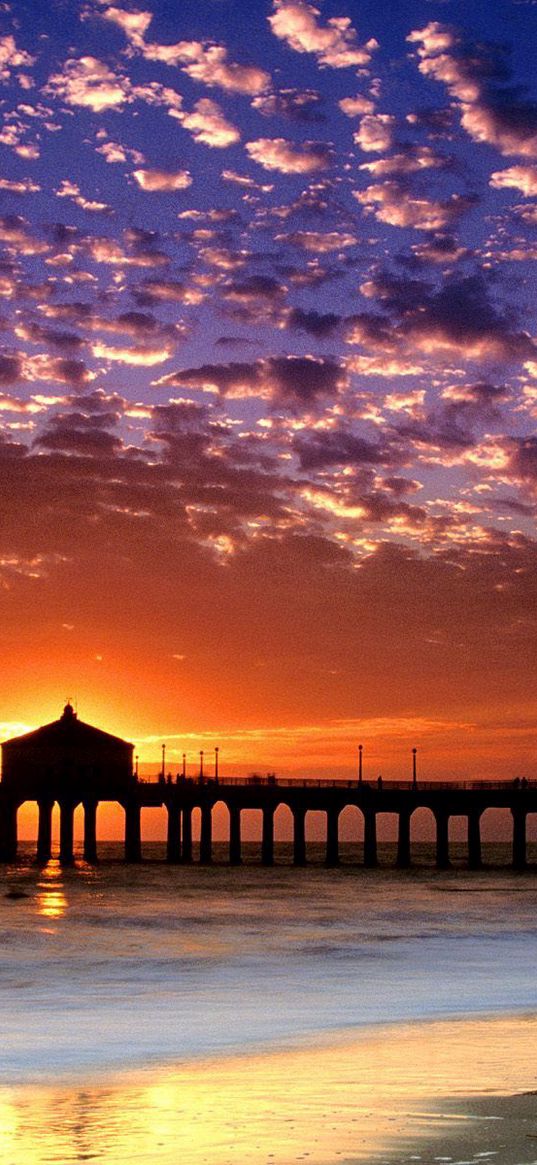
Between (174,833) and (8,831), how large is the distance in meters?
11.9

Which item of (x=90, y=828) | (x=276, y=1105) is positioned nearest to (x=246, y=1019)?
(x=276, y=1105)

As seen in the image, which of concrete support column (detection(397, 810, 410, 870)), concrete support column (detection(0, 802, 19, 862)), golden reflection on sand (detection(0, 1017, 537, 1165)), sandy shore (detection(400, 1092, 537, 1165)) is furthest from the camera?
concrete support column (detection(0, 802, 19, 862))

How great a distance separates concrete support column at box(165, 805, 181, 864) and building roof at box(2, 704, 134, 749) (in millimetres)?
5655

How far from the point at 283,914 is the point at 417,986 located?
74.4ft

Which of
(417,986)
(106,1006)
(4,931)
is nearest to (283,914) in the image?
(4,931)

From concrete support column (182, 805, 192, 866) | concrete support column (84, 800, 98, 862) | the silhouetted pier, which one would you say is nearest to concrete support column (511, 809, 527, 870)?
the silhouetted pier

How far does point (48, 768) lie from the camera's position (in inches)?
3664

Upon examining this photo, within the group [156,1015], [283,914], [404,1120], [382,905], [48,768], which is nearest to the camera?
[404,1120]

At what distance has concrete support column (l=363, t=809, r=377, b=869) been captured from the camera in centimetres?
8781

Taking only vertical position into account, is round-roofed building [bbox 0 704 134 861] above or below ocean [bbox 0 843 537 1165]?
above

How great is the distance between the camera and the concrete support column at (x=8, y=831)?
93.5 meters

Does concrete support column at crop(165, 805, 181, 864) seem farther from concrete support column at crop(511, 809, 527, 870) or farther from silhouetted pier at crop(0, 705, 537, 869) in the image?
concrete support column at crop(511, 809, 527, 870)

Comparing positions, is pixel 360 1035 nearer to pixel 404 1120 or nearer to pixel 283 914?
pixel 404 1120

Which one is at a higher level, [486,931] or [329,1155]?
[329,1155]
